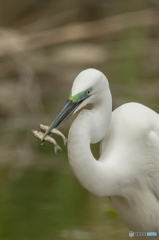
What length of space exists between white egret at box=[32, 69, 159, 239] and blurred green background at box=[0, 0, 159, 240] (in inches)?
42.2

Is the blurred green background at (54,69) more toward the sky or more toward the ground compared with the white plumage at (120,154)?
more toward the sky

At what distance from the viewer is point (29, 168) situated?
121 inches

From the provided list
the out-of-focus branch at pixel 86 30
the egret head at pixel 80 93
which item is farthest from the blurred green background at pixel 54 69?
the egret head at pixel 80 93

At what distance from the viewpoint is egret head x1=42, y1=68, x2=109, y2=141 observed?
129cm

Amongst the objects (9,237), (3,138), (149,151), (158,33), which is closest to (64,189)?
(9,237)

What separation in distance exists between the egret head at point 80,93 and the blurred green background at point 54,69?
145 cm

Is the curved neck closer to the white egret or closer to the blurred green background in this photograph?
the white egret

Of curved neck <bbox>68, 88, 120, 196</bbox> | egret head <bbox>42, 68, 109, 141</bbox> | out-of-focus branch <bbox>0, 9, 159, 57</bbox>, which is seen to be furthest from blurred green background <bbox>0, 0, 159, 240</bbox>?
egret head <bbox>42, 68, 109, 141</bbox>

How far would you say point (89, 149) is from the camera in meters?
1.35

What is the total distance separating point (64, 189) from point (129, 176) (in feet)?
4.23

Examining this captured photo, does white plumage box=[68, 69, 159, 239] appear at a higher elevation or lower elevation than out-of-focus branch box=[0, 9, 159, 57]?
lower

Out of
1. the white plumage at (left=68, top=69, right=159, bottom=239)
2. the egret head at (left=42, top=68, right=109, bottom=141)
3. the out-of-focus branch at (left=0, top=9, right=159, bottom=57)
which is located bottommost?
the white plumage at (left=68, top=69, right=159, bottom=239)

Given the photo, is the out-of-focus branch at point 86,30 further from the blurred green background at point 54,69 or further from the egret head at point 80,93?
the egret head at point 80,93

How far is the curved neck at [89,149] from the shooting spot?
1318 millimetres
